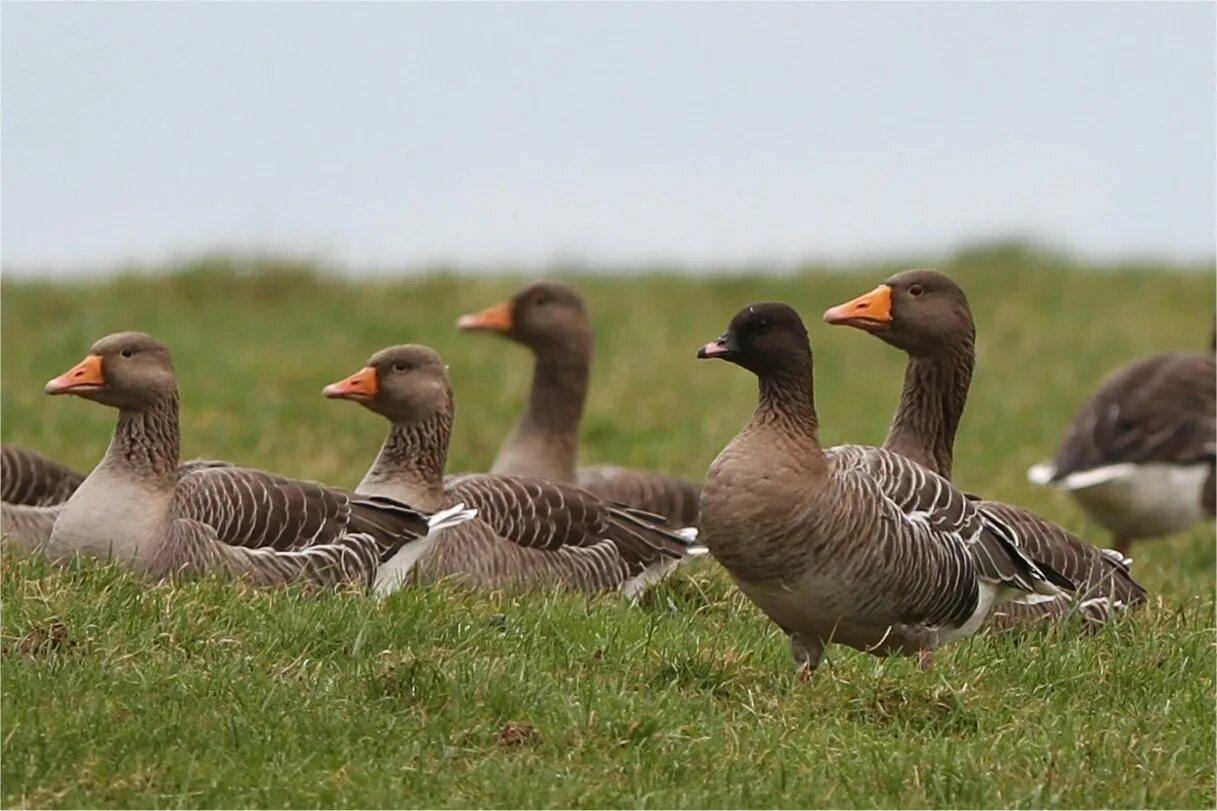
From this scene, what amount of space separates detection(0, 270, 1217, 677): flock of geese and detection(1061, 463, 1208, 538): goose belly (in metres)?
3.00

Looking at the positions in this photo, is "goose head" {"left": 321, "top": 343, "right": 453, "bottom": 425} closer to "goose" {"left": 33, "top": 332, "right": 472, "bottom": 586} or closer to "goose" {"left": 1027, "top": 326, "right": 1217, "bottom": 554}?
"goose" {"left": 33, "top": 332, "right": 472, "bottom": 586}

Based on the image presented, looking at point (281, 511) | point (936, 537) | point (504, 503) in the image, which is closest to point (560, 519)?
point (504, 503)

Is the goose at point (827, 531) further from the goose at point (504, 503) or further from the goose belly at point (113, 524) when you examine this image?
the goose belly at point (113, 524)

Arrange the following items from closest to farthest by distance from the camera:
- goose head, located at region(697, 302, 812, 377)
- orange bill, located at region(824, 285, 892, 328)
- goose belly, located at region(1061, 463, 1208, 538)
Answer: goose head, located at region(697, 302, 812, 377), orange bill, located at region(824, 285, 892, 328), goose belly, located at region(1061, 463, 1208, 538)

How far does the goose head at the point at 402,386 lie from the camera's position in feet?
35.4

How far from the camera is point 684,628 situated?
27.5ft

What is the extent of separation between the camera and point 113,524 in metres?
9.09

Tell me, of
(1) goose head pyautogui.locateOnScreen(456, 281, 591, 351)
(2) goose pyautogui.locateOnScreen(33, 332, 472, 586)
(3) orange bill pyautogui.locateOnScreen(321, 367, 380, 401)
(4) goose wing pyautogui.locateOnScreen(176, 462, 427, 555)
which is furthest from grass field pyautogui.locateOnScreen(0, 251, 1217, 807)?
(1) goose head pyautogui.locateOnScreen(456, 281, 591, 351)

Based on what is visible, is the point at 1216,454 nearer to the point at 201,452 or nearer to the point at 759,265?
the point at 201,452

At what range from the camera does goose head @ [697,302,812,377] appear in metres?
7.96

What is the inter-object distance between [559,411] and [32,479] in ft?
12.7

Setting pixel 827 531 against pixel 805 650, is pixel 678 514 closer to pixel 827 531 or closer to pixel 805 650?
pixel 805 650

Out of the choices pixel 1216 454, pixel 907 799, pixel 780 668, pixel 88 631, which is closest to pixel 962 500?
Answer: pixel 780 668

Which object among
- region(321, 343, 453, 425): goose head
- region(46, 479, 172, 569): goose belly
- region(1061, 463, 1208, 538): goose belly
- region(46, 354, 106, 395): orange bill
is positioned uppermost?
region(46, 354, 106, 395): orange bill
